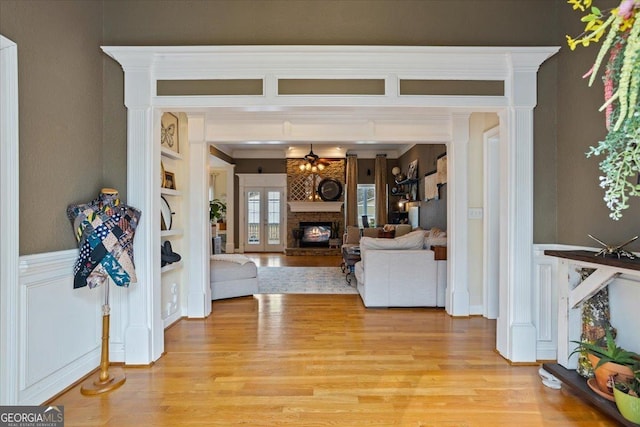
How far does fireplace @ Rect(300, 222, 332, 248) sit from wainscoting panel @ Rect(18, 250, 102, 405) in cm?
765

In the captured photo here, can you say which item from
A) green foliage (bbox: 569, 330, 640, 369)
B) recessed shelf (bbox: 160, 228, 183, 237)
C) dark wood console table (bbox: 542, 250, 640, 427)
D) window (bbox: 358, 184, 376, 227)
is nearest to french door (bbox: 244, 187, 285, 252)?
window (bbox: 358, 184, 376, 227)

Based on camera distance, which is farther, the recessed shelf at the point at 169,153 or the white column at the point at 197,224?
the white column at the point at 197,224

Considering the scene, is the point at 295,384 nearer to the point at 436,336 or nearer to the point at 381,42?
Answer: the point at 436,336

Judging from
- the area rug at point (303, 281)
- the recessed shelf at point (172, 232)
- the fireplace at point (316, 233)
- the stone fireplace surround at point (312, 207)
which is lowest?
the area rug at point (303, 281)

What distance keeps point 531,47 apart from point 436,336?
2.73m

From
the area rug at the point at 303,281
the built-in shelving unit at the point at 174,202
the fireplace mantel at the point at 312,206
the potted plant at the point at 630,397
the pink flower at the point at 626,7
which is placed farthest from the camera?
the fireplace mantel at the point at 312,206

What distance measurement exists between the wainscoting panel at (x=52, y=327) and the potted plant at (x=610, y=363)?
11.4 feet

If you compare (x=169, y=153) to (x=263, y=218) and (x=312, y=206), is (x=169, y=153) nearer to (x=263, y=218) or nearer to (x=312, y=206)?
(x=312, y=206)

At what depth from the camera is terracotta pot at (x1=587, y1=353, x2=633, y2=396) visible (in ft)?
6.42

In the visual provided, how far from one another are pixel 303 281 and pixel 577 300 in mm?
4389

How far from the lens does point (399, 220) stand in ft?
29.5

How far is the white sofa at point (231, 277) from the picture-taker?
188 inches

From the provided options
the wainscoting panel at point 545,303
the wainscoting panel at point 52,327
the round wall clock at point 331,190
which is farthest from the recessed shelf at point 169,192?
the round wall clock at point 331,190

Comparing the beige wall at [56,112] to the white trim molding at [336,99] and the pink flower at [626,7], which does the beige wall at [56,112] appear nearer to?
the white trim molding at [336,99]
